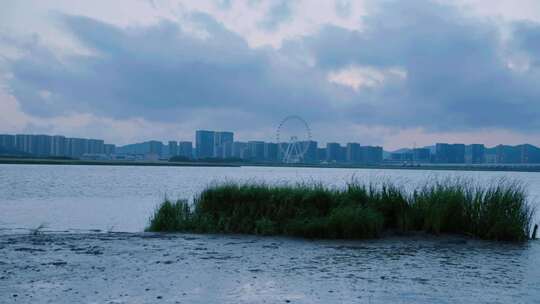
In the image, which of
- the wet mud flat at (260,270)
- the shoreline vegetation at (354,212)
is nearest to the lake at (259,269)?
the wet mud flat at (260,270)

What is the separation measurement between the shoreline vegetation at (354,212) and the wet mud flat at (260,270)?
0.79 metres

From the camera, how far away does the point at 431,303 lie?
29.0 ft

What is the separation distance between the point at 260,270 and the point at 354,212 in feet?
19.0

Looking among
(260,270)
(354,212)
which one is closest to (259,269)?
(260,270)

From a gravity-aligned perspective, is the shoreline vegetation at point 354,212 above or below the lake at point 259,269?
above

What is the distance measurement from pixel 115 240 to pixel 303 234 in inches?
203

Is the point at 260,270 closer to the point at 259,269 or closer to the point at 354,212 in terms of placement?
the point at 259,269

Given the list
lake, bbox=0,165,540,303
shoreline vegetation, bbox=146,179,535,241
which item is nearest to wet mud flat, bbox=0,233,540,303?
lake, bbox=0,165,540,303

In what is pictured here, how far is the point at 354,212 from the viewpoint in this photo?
16500 millimetres

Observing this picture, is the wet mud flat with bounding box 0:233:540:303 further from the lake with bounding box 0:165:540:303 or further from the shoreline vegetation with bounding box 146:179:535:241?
the shoreline vegetation with bounding box 146:179:535:241

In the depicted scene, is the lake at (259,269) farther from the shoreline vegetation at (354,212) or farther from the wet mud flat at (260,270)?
the shoreline vegetation at (354,212)

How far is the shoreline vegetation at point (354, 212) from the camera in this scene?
54.6 feet

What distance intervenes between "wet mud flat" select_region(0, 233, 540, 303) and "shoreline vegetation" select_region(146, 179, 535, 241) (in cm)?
79

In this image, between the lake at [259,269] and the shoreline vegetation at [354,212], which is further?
the shoreline vegetation at [354,212]
